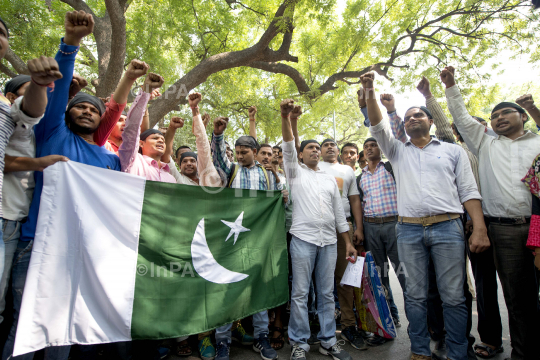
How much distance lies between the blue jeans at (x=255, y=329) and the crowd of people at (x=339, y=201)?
0.4 inches

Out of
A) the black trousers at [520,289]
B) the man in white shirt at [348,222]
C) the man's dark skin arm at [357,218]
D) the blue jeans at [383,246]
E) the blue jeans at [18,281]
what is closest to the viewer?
the blue jeans at [18,281]

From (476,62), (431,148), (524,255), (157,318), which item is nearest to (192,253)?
(157,318)

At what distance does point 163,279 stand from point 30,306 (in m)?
0.89

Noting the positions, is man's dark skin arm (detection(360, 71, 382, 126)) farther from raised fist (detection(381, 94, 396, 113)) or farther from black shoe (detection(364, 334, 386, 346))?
black shoe (detection(364, 334, 386, 346))

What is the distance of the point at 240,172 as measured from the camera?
11.5 ft

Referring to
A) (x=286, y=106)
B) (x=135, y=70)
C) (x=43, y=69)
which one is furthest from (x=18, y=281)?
(x=286, y=106)

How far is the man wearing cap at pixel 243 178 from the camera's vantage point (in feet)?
9.89

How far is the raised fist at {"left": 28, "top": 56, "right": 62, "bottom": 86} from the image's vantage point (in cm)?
184

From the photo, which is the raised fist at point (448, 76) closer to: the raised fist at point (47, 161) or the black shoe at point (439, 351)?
the black shoe at point (439, 351)

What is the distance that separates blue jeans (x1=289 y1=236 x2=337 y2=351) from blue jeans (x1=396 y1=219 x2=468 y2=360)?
0.70 metres

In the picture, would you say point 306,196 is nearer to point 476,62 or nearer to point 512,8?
point 512,8

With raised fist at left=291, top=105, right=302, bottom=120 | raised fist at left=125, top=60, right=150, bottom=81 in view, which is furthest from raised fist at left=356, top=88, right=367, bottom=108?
raised fist at left=125, top=60, right=150, bottom=81

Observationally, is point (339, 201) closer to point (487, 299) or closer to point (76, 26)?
point (487, 299)

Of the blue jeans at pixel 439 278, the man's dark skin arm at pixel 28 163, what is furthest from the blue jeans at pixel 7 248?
the blue jeans at pixel 439 278
